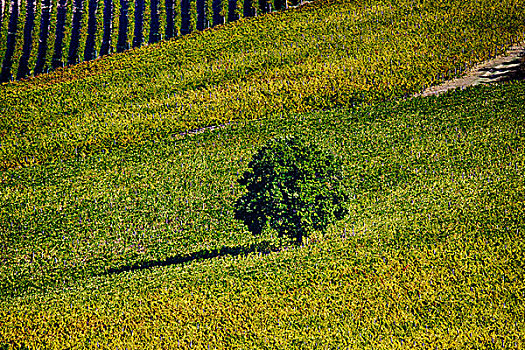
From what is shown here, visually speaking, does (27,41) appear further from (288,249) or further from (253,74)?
(288,249)

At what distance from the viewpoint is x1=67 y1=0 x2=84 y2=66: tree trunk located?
62.9 m

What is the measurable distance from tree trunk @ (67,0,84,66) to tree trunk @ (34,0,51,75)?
281 centimetres

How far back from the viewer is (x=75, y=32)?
67.6m

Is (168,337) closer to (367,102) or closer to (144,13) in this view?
(367,102)

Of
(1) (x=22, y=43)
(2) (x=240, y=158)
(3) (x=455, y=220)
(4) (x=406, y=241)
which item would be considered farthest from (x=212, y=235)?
(1) (x=22, y=43)

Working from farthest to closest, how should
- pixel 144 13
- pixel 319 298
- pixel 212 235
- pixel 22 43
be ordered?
pixel 144 13, pixel 22 43, pixel 212 235, pixel 319 298

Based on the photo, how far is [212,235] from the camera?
121 ft

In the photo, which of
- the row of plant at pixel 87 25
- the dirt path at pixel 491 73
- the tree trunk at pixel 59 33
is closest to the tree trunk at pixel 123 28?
the row of plant at pixel 87 25

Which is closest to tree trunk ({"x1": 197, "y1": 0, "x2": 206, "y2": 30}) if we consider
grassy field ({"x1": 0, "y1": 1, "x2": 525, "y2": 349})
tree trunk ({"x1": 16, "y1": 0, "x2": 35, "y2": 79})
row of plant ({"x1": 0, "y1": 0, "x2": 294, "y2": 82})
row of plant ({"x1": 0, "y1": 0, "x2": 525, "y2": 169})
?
row of plant ({"x1": 0, "y1": 0, "x2": 294, "y2": 82})

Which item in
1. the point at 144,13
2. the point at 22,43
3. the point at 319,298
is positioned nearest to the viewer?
the point at 319,298

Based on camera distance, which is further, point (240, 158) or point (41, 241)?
point (240, 158)

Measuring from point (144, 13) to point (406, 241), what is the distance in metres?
51.0

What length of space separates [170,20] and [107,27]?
7.65m

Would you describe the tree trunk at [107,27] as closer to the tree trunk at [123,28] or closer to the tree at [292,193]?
the tree trunk at [123,28]
